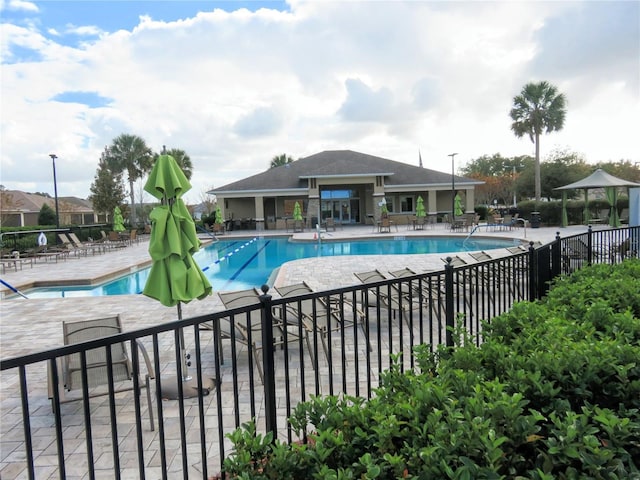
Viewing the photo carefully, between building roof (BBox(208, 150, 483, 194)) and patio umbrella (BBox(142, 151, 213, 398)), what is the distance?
1126 inches

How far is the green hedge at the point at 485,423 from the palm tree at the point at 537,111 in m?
→ 35.0

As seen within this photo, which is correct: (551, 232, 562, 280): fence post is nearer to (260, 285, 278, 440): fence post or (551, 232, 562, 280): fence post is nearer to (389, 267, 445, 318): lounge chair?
(389, 267, 445, 318): lounge chair

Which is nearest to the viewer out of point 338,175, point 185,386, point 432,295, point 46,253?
point 185,386

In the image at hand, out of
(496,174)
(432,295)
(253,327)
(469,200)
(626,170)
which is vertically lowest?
(253,327)

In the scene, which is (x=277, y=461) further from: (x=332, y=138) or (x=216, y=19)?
(x=332, y=138)

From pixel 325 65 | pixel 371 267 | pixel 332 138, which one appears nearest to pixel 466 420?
pixel 371 267

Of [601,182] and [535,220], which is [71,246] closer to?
[535,220]

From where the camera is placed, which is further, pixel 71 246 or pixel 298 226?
pixel 298 226

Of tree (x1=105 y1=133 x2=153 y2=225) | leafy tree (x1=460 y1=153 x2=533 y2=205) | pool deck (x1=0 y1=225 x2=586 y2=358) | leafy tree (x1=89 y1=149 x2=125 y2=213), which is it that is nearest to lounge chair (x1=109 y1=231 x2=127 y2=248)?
Result: pool deck (x1=0 y1=225 x2=586 y2=358)

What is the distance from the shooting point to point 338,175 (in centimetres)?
3300

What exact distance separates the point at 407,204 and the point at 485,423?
35.7 m

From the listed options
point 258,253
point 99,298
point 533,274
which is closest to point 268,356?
point 533,274

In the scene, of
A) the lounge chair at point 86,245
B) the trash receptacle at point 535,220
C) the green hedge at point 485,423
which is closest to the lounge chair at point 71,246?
the lounge chair at point 86,245

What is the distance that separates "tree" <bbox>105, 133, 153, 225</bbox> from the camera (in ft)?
132
